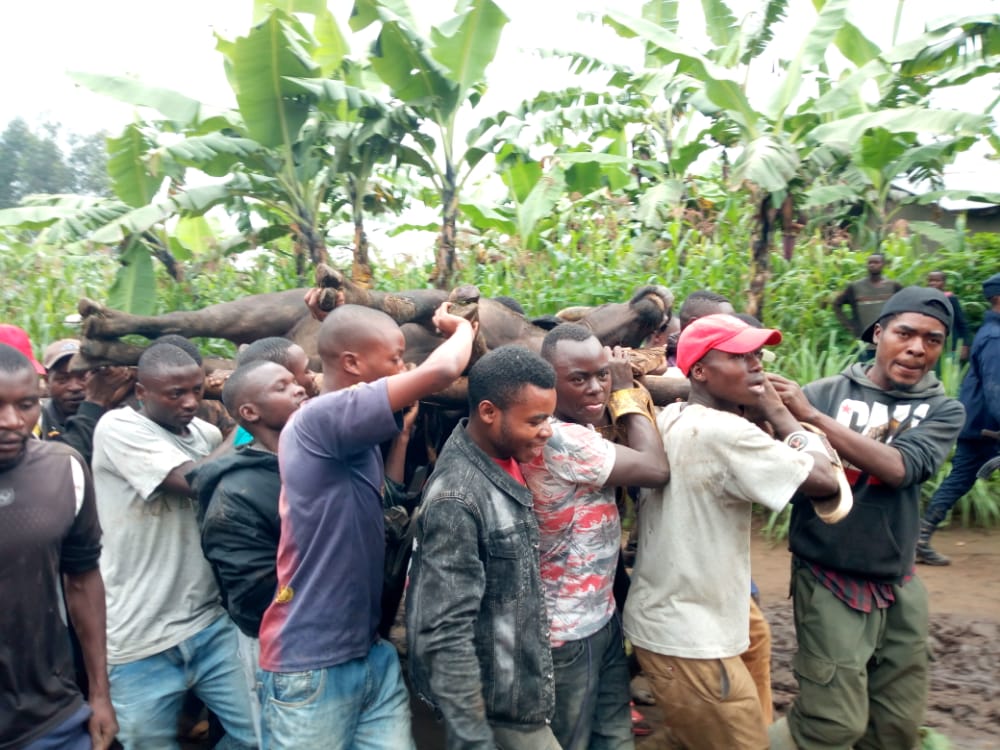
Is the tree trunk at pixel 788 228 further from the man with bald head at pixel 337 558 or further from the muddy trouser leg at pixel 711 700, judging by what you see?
the man with bald head at pixel 337 558

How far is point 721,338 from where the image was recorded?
2.67 metres

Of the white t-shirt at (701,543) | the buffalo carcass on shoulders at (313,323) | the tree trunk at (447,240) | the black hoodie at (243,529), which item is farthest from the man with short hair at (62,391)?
the tree trunk at (447,240)

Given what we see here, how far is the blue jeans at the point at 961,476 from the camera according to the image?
20.2 ft

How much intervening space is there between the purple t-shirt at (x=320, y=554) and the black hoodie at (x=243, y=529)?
0.22 meters

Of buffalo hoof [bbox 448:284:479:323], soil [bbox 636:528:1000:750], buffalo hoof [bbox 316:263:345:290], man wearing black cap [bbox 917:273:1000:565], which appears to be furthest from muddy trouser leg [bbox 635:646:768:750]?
man wearing black cap [bbox 917:273:1000:565]

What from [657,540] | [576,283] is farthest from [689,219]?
[657,540]

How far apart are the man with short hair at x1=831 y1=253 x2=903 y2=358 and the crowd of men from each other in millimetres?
4650

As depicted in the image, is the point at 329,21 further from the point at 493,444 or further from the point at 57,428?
the point at 493,444

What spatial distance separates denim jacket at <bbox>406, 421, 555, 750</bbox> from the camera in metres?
2.24

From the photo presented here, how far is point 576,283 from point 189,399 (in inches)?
216

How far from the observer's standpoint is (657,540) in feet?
9.17

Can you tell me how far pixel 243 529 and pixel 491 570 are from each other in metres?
0.86

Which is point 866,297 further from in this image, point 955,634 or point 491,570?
point 491,570

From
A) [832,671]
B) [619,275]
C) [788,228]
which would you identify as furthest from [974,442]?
[832,671]
